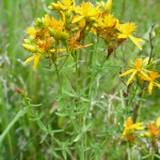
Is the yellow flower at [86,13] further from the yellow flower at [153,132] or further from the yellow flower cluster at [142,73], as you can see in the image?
the yellow flower at [153,132]

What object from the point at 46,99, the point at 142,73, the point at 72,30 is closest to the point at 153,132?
the point at 142,73

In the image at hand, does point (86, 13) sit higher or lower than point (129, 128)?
higher

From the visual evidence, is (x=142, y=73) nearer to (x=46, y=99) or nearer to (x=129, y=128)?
(x=129, y=128)

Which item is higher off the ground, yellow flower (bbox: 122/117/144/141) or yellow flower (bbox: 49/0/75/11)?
yellow flower (bbox: 49/0/75/11)

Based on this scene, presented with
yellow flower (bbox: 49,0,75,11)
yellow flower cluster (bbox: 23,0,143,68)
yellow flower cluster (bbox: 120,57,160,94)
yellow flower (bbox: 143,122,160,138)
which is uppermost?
yellow flower (bbox: 49,0,75,11)

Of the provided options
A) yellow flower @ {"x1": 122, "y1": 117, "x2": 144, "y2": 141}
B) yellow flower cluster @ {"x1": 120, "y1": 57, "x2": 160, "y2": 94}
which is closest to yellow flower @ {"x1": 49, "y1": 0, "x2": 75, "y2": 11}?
yellow flower cluster @ {"x1": 120, "y1": 57, "x2": 160, "y2": 94}

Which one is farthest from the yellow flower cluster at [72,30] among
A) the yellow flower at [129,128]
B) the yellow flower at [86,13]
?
the yellow flower at [129,128]

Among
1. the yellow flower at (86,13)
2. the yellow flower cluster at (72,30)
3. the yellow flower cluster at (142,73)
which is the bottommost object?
the yellow flower cluster at (142,73)

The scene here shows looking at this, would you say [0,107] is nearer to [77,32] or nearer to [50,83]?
[50,83]

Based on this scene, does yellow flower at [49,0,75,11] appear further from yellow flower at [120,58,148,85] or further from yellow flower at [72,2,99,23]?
yellow flower at [120,58,148,85]
